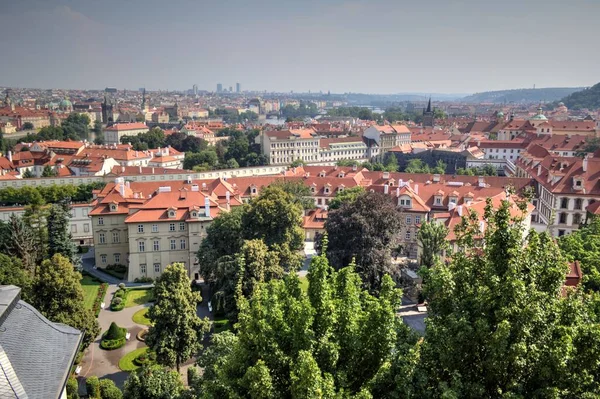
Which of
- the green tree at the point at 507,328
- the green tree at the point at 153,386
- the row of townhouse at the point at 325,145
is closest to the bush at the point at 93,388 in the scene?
the green tree at the point at 153,386

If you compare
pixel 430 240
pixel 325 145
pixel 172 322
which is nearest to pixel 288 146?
pixel 325 145

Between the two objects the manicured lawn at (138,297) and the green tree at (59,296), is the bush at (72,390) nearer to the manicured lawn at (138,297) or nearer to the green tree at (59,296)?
the green tree at (59,296)

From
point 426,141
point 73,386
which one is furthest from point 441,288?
point 426,141

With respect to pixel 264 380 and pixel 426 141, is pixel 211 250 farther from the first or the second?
pixel 426 141

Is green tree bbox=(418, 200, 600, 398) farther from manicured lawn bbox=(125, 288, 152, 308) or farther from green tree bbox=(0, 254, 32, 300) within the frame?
manicured lawn bbox=(125, 288, 152, 308)

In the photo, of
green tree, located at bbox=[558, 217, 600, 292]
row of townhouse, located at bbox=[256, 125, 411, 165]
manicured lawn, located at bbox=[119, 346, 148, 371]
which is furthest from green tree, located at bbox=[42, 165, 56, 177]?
green tree, located at bbox=[558, 217, 600, 292]
